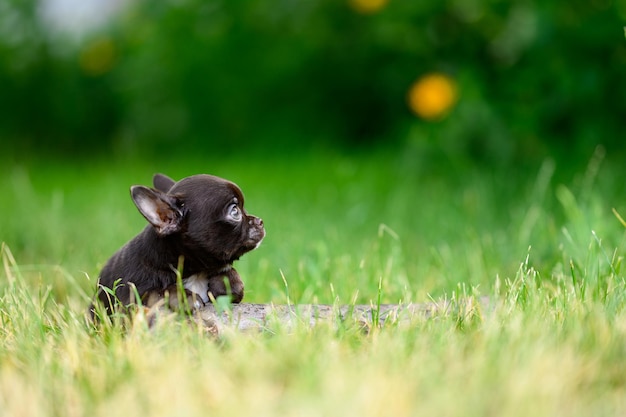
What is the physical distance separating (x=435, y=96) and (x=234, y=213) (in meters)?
4.25

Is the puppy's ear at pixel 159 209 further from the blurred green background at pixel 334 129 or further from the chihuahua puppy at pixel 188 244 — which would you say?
the blurred green background at pixel 334 129

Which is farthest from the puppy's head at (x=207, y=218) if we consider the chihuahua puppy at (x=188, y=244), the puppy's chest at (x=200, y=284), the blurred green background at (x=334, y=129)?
the blurred green background at (x=334, y=129)

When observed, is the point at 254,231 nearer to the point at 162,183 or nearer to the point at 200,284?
the point at 200,284

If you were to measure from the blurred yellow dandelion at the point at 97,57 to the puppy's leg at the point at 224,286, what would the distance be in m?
7.61

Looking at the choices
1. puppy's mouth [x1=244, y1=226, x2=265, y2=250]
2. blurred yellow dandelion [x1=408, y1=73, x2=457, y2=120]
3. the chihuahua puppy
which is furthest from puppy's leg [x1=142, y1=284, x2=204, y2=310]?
blurred yellow dandelion [x1=408, y1=73, x2=457, y2=120]

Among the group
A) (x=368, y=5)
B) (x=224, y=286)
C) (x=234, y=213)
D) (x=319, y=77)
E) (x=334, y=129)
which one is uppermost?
(x=368, y=5)

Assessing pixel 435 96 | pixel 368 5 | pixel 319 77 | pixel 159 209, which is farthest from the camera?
pixel 319 77

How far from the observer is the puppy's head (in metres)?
3.22

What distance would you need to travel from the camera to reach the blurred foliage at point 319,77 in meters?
6.46

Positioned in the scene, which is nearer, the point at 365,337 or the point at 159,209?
the point at 365,337

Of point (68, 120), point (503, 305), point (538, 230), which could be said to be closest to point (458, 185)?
point (538, 230)

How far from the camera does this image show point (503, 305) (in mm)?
3260

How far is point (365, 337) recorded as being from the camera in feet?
10.1

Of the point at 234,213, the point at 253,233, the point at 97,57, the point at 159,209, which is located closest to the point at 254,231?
the point at 253,233
